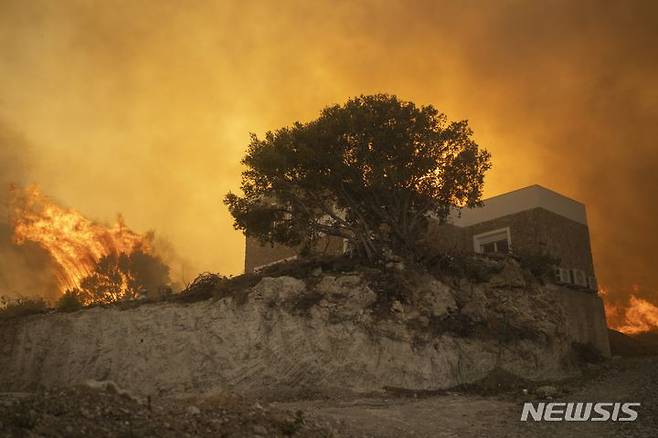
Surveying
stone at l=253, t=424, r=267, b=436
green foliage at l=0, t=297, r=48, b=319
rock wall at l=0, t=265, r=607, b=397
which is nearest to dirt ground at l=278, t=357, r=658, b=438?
rock wall at l=0, t=265, r=607, b=397

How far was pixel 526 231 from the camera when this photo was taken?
32156 millimetres

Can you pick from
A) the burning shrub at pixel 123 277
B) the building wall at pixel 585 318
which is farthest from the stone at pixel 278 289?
the burning shrub at pixel 123 277

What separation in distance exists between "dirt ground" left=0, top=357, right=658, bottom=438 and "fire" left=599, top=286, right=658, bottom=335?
30.6m

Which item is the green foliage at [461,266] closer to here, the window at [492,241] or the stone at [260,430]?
the window at [492,241]

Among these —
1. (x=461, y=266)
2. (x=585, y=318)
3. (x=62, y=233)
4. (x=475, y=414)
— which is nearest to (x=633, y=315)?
(x=585, y=318)

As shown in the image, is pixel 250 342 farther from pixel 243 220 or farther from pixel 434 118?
pixel 434 118

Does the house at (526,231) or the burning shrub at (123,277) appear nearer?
the house at (526,231)

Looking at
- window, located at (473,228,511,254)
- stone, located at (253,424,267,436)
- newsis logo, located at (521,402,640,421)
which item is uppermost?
window, located at (473,228,511,254)

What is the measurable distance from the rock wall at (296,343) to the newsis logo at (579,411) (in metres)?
4.46

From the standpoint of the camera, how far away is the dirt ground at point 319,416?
26.1ft

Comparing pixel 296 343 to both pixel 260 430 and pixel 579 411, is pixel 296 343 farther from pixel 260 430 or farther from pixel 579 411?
pixel 260 430

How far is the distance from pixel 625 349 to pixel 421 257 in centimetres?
2695

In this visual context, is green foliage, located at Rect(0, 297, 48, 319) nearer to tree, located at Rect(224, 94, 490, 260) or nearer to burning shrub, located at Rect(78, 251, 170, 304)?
tree, located at Rect(224, 94, 490, 260)

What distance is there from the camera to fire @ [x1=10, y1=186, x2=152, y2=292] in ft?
157
